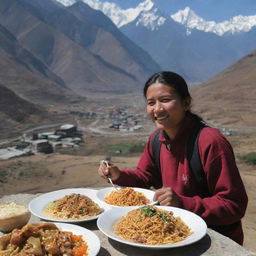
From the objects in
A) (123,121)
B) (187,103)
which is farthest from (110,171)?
(123,121)

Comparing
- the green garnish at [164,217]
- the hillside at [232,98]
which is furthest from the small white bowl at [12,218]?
the hillside at [232,98]

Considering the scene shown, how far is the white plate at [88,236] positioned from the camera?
8.18 feet

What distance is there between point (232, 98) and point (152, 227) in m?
71.1

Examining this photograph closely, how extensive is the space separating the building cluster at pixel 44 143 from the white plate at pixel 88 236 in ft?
111

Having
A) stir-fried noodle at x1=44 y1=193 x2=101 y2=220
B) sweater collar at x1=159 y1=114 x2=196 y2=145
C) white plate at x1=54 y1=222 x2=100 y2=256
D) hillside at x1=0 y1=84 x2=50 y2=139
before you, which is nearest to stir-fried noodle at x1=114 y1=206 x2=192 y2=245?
white plate at x1=54 y1=222 x2=100 y2=256

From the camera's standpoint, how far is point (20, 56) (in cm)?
12519

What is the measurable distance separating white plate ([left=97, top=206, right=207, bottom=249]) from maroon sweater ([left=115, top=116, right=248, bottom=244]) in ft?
0.37

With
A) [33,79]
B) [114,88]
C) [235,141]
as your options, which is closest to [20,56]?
[33,79]

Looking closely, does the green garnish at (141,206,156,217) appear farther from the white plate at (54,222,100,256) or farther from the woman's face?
the woman's face

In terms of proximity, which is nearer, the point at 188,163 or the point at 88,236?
the point at 88,236

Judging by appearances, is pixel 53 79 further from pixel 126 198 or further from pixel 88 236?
pixel 88 236

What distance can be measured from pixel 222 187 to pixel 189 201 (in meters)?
0.30

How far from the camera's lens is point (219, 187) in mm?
3041

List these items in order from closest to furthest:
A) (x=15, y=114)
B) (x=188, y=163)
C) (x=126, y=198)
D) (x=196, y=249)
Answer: (x=196, y=249) → (x=188, y=163) → (x=126, y=198) → (x=15, y=114)
